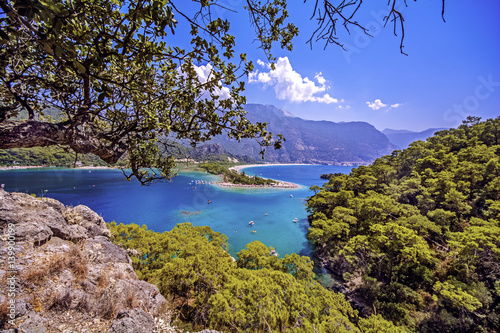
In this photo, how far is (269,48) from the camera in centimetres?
251

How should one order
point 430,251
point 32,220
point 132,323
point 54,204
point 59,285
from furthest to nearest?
point 430,251 < point 54,204 < point 32,220 < point 59,285 < point 132,323

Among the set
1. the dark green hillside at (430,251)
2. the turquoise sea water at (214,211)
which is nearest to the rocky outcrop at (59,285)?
the dark green hillside at (430,251)

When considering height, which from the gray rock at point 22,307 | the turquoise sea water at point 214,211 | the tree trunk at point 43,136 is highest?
the tree trunk at point 43,136

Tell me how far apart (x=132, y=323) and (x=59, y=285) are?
173 centimetres

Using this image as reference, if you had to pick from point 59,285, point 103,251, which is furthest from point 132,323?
point 103,251

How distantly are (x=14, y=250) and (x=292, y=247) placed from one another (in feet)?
71.4

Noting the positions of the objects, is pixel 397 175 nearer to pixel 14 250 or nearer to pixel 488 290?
pixel 488 290

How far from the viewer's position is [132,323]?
3010 millimetres

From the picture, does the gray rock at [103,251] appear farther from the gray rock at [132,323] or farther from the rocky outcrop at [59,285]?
the gray rock at [132,323]

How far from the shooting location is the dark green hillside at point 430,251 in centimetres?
1005

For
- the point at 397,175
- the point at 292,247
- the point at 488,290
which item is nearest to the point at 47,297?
the point at 488,290

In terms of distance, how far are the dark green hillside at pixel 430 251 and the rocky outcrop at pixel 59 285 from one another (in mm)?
14044

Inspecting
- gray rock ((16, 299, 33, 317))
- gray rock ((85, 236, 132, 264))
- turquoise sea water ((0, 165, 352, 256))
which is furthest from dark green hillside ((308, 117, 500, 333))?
gray rock ((16, 299, 33, 317))

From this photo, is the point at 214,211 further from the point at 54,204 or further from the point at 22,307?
the point at 22,307
